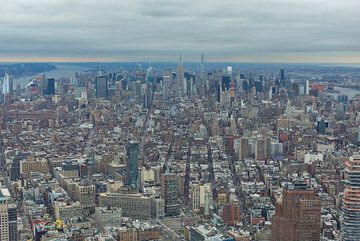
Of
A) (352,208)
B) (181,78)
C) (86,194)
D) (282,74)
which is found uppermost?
(282,74)

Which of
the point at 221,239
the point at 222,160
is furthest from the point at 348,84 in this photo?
the point at 221,239

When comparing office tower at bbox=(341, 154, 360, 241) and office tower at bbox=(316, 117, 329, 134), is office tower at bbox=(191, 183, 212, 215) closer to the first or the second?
office tower at bbox=(341, 154, 360, 241)

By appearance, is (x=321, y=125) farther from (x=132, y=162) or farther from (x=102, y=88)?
(x=102, y=88)

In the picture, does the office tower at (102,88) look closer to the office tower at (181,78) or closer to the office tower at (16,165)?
the office tower at (181,78)

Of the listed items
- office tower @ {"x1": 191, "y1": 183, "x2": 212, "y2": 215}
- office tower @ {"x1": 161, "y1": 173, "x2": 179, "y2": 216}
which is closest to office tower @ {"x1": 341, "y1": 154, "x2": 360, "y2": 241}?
office tower @ {"x1": 191, "y1": 183, "x2": 212, "y2": 215}

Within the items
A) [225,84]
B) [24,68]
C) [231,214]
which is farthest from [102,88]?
[231,214]

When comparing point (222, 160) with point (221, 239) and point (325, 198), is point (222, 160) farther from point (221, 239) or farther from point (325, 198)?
point (221, 239)
